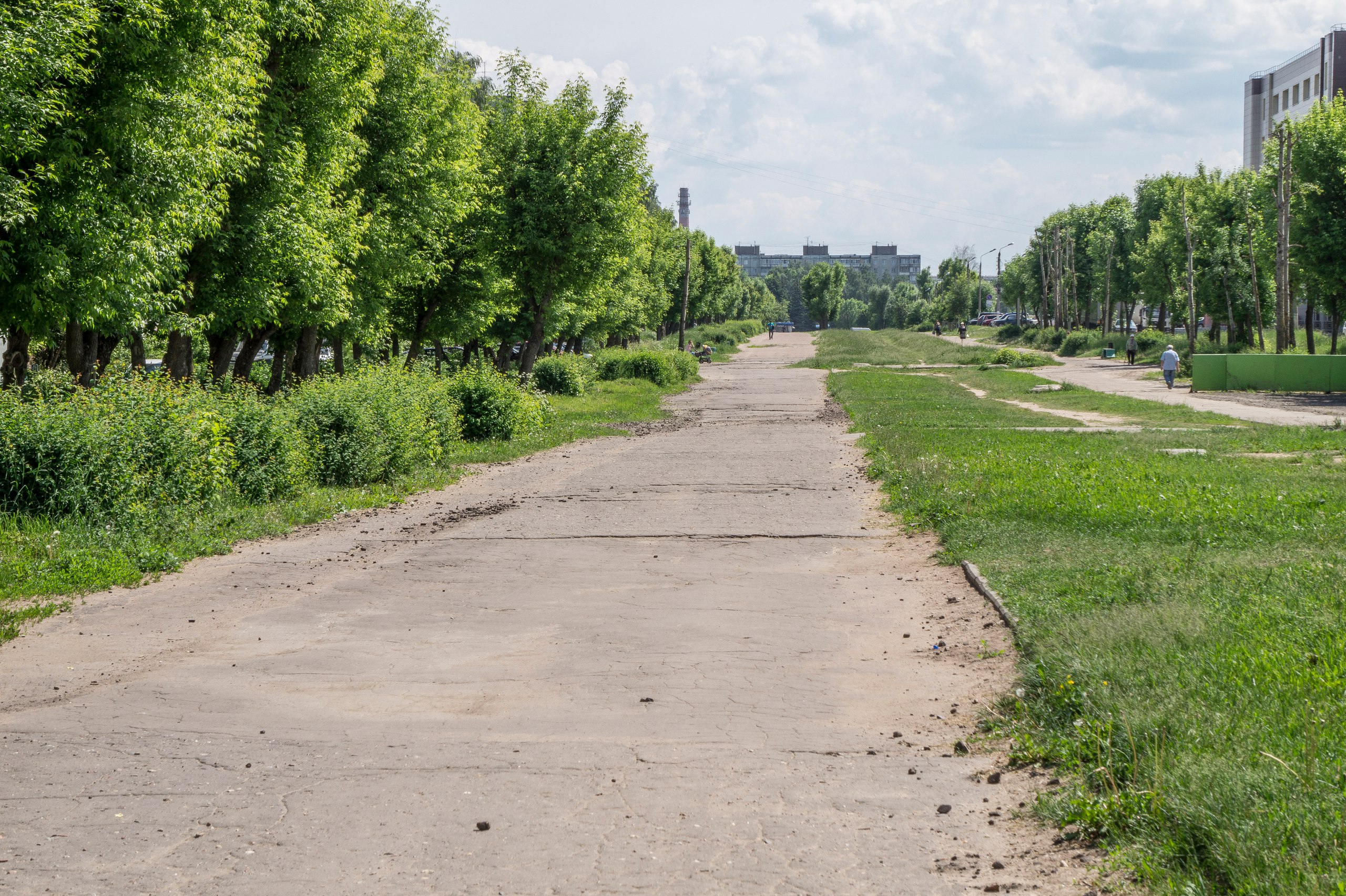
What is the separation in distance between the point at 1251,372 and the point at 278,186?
31759 mm

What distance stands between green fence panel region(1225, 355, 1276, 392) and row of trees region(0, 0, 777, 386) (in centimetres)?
2005

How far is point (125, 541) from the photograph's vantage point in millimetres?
10500

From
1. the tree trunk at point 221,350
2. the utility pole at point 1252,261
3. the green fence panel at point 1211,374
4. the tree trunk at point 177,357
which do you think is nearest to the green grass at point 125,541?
the tree trunk at point 177,357

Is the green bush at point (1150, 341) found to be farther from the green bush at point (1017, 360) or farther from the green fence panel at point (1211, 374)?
the green fence panel at point (1211, 374)

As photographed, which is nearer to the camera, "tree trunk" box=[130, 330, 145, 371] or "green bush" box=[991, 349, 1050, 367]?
"tree trunk" box=[130, 330, 145, 371]

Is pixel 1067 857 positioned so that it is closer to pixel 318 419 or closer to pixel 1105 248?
pixel 318 419

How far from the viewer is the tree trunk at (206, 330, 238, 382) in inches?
871

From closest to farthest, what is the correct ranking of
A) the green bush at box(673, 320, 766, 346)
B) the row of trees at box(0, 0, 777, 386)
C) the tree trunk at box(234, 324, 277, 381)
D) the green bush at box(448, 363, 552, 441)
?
the row of trees at box(0, 0, 777, 386) → the green bush at box(448, 363, 552, 441) → the tree trunk at box(234, 324, 277, 381) → the green bush at box(673, 320, 766, 346)

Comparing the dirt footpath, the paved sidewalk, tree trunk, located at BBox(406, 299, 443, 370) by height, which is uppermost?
tree trunk, located at BBox(406, 299, 443, 370)

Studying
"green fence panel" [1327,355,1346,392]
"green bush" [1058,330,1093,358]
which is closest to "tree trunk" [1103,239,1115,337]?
"green bush" [1058,330,1093,358]

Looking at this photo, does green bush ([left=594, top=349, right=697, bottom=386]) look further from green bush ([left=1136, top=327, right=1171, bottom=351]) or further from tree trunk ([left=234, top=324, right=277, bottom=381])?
green bush ([left=1136, top=327, right=1171, bottom=351])

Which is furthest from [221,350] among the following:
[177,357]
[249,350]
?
[249,350]

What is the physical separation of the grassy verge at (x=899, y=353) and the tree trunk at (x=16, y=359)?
4880cm

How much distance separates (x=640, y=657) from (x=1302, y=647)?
3896mm
